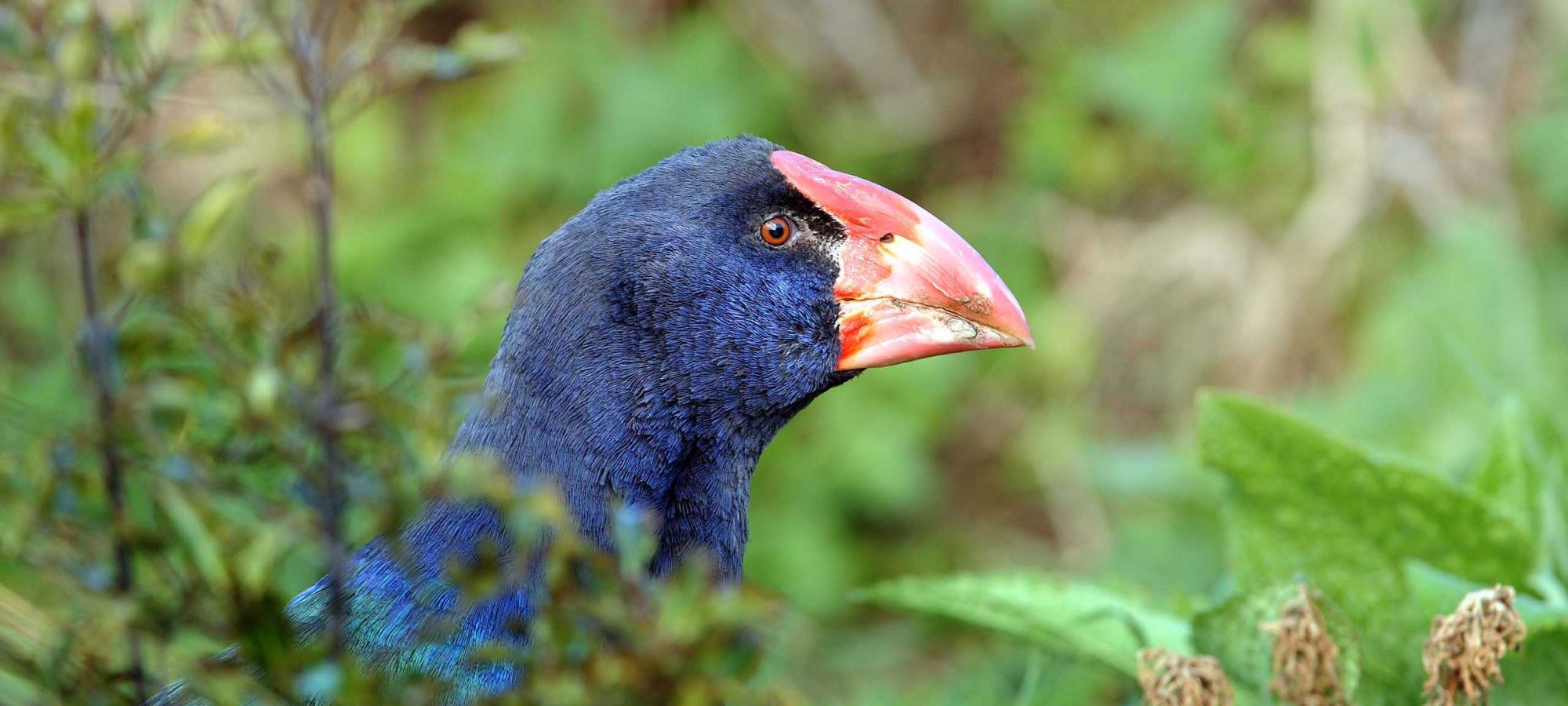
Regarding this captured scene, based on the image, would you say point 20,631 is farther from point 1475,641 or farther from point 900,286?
point 1475,641

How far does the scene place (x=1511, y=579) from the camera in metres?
1.61

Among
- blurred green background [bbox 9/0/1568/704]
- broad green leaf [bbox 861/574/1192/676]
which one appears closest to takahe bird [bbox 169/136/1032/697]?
broad green leaf [bbox 861/574/1192/676]

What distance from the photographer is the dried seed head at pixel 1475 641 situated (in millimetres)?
1243

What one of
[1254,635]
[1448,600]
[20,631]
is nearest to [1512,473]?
[1448,600]

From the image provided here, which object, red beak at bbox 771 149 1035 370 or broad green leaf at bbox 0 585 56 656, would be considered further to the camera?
red beak at bbox 771 149 1035 370

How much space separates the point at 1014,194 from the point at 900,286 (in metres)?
2.51

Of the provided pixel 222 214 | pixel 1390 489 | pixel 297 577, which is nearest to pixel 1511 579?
pixel 1390 489

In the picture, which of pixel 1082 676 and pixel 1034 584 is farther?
pixel 1082 676

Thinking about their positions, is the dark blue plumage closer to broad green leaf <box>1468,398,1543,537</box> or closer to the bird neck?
the bird neck

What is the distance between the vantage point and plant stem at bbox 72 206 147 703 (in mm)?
1095

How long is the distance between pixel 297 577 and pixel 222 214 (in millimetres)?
1629

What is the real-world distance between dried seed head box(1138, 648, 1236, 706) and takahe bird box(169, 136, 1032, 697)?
0.47 meters

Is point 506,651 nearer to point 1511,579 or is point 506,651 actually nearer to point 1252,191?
point 1511,579

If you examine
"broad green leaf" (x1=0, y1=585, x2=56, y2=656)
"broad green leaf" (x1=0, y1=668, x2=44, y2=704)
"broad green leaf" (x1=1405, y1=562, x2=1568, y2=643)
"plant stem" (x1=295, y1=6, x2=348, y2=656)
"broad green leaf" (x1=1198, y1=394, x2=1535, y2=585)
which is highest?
"plant stem" (x1=295, y1=6, x2=348, y2=656)
